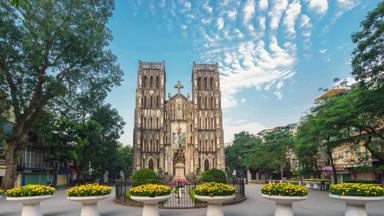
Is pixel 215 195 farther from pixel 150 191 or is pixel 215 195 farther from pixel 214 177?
pixel 214 177

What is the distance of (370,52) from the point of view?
51.0 ft

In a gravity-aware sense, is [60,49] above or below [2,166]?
above

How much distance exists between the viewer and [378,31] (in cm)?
1486

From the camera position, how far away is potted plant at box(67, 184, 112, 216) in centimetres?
913

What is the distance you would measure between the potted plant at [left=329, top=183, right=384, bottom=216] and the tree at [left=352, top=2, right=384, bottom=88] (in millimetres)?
9955

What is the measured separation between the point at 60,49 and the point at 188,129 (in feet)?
114

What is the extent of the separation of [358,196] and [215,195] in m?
4.30

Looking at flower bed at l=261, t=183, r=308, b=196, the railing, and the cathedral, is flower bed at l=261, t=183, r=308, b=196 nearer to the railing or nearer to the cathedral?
the railing

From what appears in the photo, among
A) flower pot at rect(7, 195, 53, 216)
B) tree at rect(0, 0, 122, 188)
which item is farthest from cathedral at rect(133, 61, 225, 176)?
flower pot at rect(7, 195, 53, 216)

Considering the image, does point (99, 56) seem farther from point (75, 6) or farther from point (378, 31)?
point (378, 31)

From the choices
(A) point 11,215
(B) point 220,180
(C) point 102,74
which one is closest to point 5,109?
(C) point 102,74

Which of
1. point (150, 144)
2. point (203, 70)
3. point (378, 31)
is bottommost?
point (150, 144)

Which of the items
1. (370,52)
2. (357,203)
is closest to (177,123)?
(370,52)

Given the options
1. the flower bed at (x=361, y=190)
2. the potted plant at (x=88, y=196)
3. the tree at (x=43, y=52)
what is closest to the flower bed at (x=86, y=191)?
the potted plant at (x=88, y=196)
